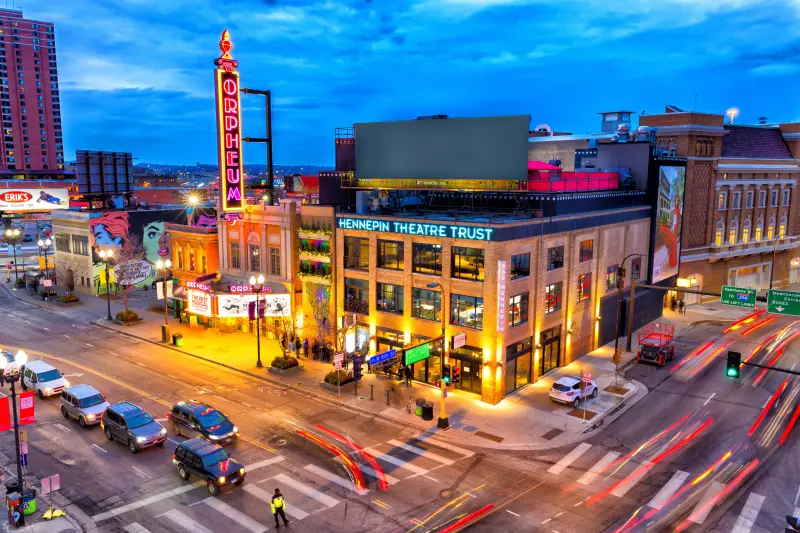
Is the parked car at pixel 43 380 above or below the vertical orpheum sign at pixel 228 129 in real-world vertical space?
below

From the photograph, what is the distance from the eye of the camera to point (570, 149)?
229 ft

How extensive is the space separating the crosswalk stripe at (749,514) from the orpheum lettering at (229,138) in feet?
133

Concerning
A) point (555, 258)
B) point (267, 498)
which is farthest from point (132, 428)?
point (555, 258)

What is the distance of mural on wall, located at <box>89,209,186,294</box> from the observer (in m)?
71.0

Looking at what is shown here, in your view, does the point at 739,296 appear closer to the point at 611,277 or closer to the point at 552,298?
the point at 552,298

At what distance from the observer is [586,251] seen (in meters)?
47.1

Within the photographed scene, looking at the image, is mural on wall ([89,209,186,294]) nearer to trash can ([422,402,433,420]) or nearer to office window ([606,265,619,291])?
trash can ([422,402,433,420])

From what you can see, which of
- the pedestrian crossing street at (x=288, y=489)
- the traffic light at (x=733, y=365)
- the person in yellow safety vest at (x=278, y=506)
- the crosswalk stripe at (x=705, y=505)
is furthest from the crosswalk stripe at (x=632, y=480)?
the person in yellow safety vest at (x=278, y=506)

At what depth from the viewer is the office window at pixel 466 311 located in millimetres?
39000

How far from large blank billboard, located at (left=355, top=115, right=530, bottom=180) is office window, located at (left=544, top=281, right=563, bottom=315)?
341 inches

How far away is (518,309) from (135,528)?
25.5m

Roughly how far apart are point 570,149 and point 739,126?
19.9 metres

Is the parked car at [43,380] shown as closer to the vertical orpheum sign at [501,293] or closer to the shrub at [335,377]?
the shrub at [335,377]

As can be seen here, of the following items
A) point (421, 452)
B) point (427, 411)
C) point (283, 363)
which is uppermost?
point (283, 363)
